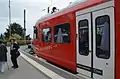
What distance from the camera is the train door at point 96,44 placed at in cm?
939

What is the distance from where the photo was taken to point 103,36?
9.90 metres

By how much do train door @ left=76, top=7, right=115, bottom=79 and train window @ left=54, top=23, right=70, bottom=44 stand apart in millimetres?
1828

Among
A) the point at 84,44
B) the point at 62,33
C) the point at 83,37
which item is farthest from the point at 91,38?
the point at 62,33

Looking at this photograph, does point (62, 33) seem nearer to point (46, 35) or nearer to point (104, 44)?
point (46, 35)

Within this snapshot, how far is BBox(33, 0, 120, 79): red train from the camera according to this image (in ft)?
30.1

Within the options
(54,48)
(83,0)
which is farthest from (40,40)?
(83,0)

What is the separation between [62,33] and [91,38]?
191 inches

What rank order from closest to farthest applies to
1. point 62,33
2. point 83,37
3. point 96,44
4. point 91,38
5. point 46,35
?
point 96,44
point 91,38
point 83,37
point 62,33
point 46,35

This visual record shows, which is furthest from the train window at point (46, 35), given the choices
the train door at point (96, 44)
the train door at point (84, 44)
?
the train door at point (96, 44)

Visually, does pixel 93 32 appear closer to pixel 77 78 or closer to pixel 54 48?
pixel 77 78

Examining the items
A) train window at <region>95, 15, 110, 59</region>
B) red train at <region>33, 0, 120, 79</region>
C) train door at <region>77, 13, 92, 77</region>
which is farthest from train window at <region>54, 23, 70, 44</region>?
train window at <region>95, 15, 110, 59</region>

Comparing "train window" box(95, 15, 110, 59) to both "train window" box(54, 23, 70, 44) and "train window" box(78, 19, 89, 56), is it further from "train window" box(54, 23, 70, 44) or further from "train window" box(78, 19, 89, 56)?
"train window" box(54, 23, 70, 44)

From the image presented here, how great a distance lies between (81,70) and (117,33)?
3.43m

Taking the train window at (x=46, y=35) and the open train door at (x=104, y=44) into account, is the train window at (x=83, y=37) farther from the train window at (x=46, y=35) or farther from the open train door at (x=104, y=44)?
the train window at (x=46, y=35)
